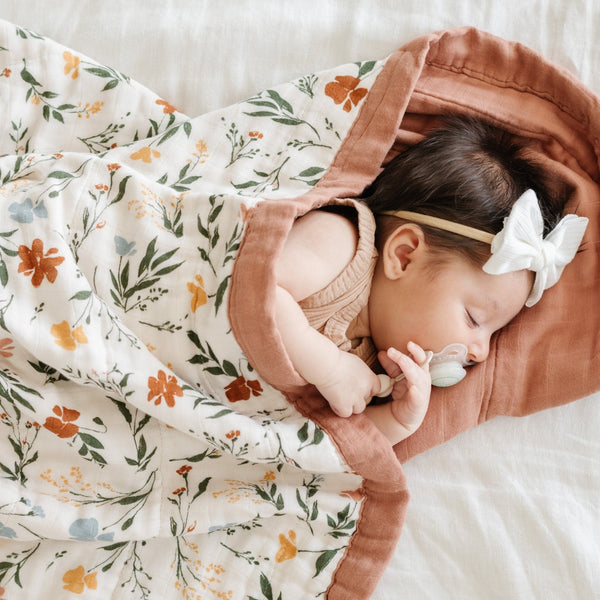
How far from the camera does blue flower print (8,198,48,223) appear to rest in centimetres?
110

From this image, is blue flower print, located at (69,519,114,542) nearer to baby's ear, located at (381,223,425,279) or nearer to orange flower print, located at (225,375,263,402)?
orange flower print, located at (225,375,263,402)

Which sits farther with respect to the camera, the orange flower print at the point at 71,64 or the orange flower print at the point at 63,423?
the orange flower print at the point at 71,64

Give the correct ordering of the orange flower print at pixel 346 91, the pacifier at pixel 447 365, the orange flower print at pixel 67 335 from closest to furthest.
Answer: the orange flower print at pixel 67 335, the pacifier at pixel 447 365, the orange flower print at pixel 346 91

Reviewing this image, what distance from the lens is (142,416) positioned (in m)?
1.11

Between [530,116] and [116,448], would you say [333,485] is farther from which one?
[530,116]

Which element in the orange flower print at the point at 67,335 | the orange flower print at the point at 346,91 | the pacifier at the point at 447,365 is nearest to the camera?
the orange flower print at the point at 67,335

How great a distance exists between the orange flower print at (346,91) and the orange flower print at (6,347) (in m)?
0.69

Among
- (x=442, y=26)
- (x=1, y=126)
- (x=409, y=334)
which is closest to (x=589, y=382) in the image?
(x=409, y=334)

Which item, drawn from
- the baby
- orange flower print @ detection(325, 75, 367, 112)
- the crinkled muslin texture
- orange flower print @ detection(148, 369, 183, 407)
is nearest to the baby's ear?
the baby

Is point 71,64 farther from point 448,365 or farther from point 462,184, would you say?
point 448,365

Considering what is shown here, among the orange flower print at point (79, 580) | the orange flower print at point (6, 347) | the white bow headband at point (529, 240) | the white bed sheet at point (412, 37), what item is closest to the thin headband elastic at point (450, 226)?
the white bow headband at point (529, 240)

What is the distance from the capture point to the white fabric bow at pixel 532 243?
108 centimetres

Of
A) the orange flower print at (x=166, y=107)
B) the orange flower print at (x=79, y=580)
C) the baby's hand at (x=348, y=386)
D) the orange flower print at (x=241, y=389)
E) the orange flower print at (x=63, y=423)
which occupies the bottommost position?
the orange flower print at (x=79, y=580)

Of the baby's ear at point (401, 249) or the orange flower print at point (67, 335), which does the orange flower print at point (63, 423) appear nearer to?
the orange flower print at point (67, 335)
